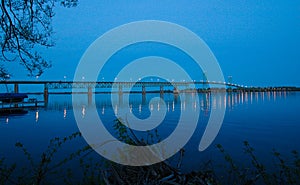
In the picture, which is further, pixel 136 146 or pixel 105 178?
pixel 136 146

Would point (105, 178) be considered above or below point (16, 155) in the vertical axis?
above

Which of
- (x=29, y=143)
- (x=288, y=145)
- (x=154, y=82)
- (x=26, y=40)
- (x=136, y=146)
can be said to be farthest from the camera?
(x=154, y=82)

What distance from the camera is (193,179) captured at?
223cm

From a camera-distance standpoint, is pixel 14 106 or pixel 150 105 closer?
pixel 14 106

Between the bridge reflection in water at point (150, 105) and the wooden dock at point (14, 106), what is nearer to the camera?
the wooden dock at point (14, 106)

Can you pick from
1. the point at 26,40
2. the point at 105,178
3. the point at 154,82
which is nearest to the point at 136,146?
the point at 105,178

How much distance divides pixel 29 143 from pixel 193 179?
1529 cm

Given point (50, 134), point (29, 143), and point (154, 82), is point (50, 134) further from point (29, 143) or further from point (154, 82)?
point (154, 82)

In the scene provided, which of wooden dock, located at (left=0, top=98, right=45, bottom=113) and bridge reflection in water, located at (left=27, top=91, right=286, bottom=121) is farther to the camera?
bridge reflection in water, located at (left=27, top=91, right=286, bottom=121)

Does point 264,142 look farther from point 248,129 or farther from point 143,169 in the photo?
point 143,169

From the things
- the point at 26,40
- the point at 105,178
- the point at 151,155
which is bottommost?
the point at 105,178

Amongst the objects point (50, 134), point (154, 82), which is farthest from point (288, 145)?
point (154, 82)

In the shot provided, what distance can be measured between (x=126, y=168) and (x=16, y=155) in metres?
11.5

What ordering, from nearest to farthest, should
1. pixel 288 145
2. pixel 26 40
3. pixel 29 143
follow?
pixel 26 40
pixel 288 145
pixel 29 143
